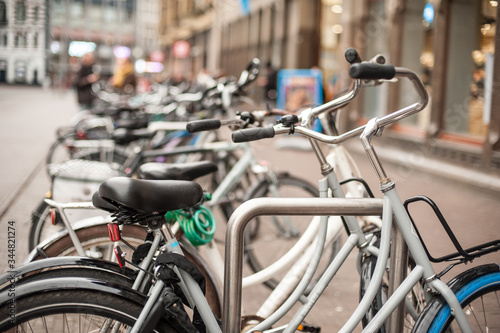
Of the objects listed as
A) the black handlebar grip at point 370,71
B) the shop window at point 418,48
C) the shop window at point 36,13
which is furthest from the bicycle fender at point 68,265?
the shop window at point 418,48

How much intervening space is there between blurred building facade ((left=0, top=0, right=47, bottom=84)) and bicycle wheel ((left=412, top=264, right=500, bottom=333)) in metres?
2.36

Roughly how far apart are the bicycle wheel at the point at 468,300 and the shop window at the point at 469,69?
6110 millimetres

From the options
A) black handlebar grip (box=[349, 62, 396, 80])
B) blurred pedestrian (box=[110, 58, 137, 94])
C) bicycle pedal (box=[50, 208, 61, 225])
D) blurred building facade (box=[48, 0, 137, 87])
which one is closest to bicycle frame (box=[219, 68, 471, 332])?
black handlebar grip (box=[349, 62, 396, 80])

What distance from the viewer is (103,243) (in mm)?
2555

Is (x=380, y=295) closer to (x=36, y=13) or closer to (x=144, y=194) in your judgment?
(x=144, y=194)

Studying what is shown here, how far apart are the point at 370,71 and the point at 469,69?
7.43 metres

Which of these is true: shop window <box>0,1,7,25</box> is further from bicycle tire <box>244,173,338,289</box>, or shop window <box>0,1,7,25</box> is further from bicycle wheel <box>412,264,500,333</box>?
bicycle wheel <box>412,264,500,333</box>

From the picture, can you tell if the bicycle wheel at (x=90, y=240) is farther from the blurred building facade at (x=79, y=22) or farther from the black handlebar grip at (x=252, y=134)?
the blurred building facade at (x=79, y=22)

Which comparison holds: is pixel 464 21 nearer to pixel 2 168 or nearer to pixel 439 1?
pixel 439 1

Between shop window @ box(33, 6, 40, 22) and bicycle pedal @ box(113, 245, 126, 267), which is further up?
shop window @ box(33, 6, 40, 22)

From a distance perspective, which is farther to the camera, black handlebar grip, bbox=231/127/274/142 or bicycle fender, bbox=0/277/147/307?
black handlebar grip, bbox=231/127/274/142

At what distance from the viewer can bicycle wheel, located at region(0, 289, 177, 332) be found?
1.68 m

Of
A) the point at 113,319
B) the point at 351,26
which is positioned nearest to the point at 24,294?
the point at 113,319

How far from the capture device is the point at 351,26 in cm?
1229
